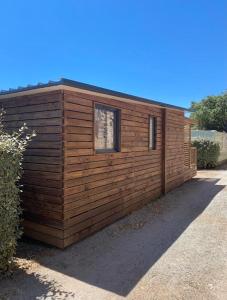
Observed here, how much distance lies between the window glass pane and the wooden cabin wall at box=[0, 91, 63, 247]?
3.47 feet

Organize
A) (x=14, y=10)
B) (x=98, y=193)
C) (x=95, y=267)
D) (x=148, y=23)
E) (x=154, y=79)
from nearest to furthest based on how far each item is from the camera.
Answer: (x=95, y=267) < (x=98, y=193) < (x=14, y=10) < (x=148, y=23) < (x=154, y=79)

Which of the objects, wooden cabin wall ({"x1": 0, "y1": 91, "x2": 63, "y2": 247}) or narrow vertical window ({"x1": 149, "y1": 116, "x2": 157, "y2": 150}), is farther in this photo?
narrow vertical window ({"x1": 149, "y1": 116, "x2": 157, "y2": 150})

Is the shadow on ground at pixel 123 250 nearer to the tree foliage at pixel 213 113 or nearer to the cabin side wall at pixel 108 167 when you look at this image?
the cabin side wall at pixel 108 167

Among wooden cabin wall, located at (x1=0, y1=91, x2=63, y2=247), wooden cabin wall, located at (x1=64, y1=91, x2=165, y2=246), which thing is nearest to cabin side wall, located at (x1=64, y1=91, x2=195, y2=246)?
wooden cabin wall, located at (x1=64, y1=91, x2=165, y2=246)

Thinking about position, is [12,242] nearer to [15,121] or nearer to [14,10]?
[15,121]

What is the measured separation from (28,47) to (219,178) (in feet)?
31.1

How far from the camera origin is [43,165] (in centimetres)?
470

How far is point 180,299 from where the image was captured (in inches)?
124

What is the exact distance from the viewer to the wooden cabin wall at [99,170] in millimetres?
4598

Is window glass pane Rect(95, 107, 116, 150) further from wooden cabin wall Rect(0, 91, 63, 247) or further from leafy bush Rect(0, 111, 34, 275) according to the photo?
leafy bush Rect(0, 111, 34, 275)

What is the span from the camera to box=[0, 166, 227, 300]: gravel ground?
3.31m

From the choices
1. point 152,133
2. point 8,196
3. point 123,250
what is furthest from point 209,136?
point 8,196

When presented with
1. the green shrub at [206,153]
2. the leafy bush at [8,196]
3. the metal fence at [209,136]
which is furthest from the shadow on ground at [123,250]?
the metal fence at [209,136]

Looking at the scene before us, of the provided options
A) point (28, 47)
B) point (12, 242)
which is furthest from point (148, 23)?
point (12, 242)
